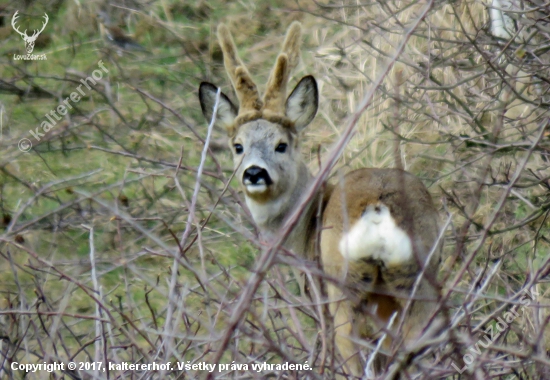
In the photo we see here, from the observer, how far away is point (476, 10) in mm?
8992

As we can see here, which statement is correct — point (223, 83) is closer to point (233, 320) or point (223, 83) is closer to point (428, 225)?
point (428, 225)

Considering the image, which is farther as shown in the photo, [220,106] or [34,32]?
[34,32]

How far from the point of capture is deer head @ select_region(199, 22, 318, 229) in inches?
234

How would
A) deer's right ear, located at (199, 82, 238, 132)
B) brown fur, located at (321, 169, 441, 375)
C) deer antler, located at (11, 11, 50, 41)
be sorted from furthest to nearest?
deer antler, located at (11, 11, 50, 41) < deer's right ear, located at (199, 82, 238, 132) < brown fur, located at (321, 169, 441, 375)

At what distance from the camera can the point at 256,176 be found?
5.78 metres

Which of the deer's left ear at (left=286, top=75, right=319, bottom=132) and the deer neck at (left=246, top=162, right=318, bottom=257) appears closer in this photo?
the deer neck at (left=246, top=162, right=318, bottom=257)

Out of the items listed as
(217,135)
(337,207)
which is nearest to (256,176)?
(337,207)

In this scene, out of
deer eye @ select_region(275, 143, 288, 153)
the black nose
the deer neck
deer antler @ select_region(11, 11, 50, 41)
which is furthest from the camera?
deer antler @ select_region(11, 11, 50, 41)

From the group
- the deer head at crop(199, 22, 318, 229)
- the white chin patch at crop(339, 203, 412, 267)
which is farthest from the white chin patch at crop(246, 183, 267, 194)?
the white chin patch at crop(339, 203, 412, 267)

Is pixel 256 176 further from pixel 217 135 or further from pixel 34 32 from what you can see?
pixel 34 32

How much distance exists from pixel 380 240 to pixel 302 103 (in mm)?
2033

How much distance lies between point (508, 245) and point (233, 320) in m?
5.22

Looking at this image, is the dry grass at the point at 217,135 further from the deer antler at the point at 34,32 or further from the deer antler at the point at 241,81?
the deer antler at the point at 241,81

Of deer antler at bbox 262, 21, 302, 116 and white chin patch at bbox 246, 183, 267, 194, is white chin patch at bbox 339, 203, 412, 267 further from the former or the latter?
deer antler at bbox 262, 21, 302, 116
